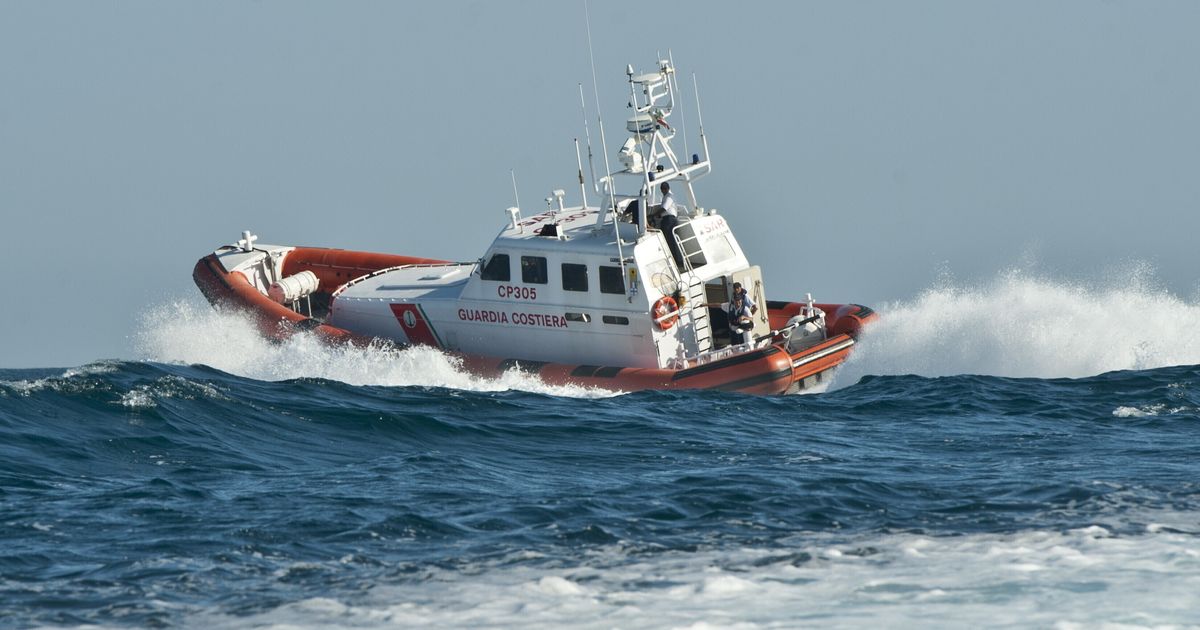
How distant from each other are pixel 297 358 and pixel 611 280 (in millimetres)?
4015

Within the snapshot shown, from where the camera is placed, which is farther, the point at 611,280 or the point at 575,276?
the point at 575,276

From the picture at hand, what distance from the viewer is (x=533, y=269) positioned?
1780cm

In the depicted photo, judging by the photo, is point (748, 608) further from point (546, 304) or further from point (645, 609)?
point (546, 304)

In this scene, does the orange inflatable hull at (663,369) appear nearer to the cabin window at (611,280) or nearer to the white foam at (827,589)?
the cabin window at (611,280)

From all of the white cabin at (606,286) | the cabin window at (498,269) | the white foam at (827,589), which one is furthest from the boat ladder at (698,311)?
the white foam at (827,589)

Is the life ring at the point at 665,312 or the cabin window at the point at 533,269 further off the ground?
the cabin window at the point at 533,269

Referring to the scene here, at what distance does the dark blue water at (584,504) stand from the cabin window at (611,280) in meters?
1.76

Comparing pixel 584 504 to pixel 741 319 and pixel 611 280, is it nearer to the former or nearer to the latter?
pixel 611 280

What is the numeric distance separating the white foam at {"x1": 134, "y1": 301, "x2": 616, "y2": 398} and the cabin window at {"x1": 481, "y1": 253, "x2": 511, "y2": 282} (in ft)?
3.56

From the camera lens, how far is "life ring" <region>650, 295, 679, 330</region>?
56.4 ft

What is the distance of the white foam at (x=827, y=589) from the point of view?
346 inches

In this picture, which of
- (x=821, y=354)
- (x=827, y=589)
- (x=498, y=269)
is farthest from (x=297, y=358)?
(x=827, y=589)

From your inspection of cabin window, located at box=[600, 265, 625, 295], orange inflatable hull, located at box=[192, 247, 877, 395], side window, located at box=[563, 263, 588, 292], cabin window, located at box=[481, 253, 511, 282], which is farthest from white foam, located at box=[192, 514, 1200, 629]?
cabin window, located at box=[481, 253, 511, 282]

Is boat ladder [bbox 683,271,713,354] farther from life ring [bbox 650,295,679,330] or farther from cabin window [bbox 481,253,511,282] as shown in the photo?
cabin window [bbox 481,253,511,282]
